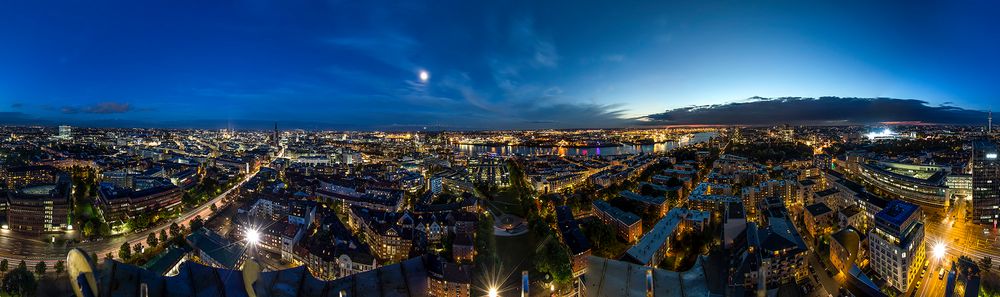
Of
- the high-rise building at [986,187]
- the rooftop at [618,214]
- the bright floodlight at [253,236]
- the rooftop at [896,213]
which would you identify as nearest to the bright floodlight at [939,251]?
the rooftop at [896,213]

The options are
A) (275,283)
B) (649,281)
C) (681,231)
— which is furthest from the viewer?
(681,231)

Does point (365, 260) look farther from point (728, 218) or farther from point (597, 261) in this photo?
point (728, 218)

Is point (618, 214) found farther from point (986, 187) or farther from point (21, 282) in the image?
point (21, 282)

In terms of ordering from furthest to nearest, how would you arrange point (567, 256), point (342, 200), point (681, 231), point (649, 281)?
1. point (342, 200)
2. point (681, 231)
3. point (567, 256)
4. point (649, 281)

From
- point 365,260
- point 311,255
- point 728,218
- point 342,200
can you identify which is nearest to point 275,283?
point 365,260

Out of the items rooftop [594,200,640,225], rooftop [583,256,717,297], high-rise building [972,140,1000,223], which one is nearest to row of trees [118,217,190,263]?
rooftop [583,256,717,297]

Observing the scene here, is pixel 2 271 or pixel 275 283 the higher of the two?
pixel 275 283

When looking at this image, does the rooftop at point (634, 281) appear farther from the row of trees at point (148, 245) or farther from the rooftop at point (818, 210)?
the row of trees at point (148, 245)
